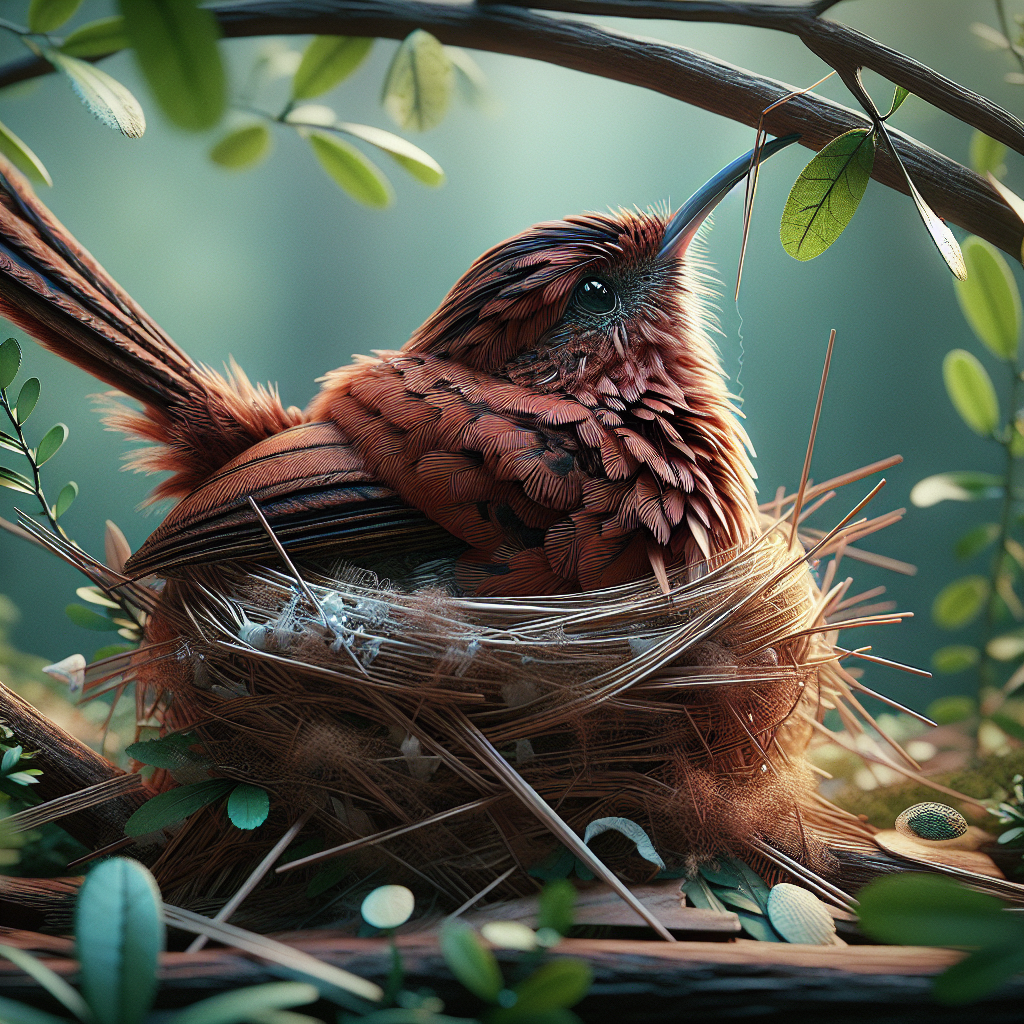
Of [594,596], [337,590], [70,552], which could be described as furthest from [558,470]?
[70,552]

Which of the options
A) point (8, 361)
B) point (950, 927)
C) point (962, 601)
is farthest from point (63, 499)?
point (962, 601)

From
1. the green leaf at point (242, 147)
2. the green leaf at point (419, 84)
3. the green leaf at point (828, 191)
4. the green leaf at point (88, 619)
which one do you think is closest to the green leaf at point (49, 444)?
the green leaf at point (88, 619)

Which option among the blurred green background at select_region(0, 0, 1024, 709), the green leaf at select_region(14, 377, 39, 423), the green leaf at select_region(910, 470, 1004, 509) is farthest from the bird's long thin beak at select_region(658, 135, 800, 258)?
the green leaf at select_region(14, 377, 39, 423)

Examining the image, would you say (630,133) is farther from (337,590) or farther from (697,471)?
(337,590)

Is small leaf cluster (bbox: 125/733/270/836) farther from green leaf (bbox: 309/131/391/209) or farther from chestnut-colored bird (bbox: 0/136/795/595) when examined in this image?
green leaf (bbox: 309/131/391/209)

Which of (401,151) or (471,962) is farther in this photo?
(401,151)

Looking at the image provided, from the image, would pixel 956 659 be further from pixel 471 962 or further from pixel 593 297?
pixel 471 962
